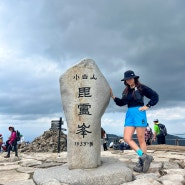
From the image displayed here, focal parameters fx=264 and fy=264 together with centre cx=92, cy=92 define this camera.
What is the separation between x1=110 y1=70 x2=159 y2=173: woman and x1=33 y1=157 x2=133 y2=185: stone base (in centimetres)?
48

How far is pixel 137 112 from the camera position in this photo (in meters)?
5.50

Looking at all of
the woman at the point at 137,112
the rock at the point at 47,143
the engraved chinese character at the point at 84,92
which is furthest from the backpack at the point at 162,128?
the engraved chinese character at the point at 84,92

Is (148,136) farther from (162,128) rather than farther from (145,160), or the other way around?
(145,160)

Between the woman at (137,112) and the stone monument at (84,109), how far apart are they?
504 millimetres

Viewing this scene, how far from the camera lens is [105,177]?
4.91m

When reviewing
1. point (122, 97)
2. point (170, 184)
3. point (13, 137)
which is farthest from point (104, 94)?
point (13, 137)

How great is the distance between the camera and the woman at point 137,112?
5.46 m

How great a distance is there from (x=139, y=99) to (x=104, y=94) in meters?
0.75

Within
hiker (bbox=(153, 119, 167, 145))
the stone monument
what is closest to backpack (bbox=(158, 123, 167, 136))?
hiker (bbox=(153, 119, 167, 145))


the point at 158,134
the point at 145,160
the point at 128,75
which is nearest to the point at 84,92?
the point at 128,75

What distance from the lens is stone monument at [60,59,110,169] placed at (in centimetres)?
550

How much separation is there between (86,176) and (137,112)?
5.48ft

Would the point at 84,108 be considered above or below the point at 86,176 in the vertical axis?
above

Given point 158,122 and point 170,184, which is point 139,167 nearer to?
point 170,184
